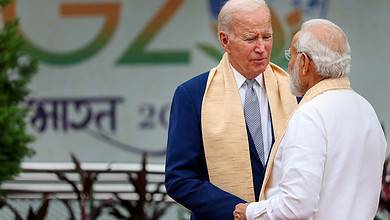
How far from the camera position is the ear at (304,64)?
12.0ft

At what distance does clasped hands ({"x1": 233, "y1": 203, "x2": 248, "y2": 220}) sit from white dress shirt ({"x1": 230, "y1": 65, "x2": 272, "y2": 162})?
0.25 m

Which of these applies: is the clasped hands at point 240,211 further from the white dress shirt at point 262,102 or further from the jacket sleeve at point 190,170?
the white dress shirt at point 262,102

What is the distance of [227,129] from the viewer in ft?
13.3

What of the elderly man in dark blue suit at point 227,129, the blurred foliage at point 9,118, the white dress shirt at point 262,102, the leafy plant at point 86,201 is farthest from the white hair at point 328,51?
the blurred foliage at point 9,118

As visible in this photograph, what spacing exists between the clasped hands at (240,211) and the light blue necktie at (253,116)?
0.79ft

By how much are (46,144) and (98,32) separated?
3.51 ft

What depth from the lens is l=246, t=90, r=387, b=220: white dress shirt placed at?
352cm

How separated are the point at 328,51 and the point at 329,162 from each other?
1.16 ft

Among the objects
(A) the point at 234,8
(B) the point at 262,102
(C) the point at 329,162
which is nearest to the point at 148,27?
(B) the point at 262,102

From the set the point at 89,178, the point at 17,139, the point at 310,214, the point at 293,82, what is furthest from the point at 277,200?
the point at 17,139

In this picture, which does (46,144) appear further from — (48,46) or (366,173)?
(366,173)

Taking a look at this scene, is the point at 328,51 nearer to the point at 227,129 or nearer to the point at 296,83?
the point at 296,83

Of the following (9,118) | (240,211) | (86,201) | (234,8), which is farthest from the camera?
(9,118)

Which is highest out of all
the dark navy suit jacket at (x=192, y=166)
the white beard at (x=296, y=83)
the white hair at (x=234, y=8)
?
the white hair at (x=234, y=8)
